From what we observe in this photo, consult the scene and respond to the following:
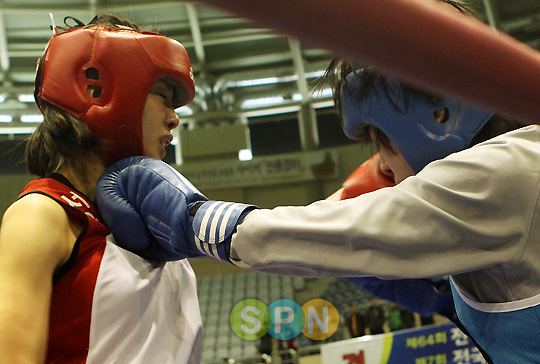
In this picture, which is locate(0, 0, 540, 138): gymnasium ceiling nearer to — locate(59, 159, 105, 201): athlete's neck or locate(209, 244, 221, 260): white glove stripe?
locate(59, 159, 105, 201): athlete's neck

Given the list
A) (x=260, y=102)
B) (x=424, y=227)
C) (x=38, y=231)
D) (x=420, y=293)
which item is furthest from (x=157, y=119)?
(x=260, y=102)

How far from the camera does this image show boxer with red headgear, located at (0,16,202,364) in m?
1.02

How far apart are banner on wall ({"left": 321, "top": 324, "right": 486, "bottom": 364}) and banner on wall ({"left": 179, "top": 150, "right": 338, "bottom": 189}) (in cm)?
690

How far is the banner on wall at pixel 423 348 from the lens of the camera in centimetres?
337

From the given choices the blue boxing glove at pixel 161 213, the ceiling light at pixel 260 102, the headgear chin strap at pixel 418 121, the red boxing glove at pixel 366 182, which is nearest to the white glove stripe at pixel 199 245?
the blue boxing glove at pixel 161 213

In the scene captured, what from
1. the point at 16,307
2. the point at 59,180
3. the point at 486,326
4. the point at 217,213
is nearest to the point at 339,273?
the point at 217,213

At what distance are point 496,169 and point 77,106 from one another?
964 mm

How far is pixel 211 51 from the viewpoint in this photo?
9.98 metres

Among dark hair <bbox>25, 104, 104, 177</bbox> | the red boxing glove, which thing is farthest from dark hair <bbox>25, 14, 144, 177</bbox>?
the red boxing glove

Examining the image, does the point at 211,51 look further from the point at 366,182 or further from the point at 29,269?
the point at 29,269

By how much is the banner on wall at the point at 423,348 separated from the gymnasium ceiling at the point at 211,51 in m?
4.86

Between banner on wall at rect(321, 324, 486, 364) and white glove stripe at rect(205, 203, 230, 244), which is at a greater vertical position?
white glove stripe at rect(205, 203, 230, 244)

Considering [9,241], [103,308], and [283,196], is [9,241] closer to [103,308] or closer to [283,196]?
[103,308]

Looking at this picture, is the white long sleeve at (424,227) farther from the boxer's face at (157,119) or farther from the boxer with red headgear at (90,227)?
the boxer's face at (157,119)
